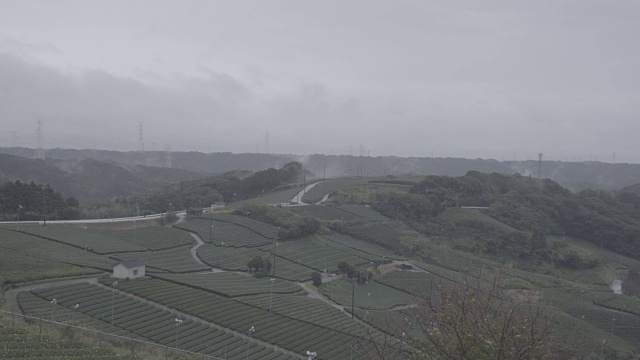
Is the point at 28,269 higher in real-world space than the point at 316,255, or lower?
higher

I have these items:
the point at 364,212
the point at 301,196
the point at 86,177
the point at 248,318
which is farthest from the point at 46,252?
the point at 86,177

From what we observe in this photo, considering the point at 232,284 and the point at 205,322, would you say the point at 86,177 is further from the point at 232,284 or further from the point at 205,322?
the point at 205,322

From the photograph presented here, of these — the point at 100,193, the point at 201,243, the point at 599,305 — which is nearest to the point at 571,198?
the point at 599,305

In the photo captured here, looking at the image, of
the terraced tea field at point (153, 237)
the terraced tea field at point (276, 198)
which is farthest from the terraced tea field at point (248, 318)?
the terraced tea field at point (276, 198)

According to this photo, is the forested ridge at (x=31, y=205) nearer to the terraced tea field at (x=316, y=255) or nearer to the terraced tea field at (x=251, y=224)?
the terraced tea field at (x=251, y=224)

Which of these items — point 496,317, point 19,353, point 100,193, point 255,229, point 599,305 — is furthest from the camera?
point 100,193

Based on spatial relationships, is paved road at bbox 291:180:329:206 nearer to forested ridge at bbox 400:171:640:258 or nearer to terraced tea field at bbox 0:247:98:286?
forested ridge at bbox 400:171:640:258

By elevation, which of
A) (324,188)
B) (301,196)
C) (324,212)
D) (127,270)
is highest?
(324,188)

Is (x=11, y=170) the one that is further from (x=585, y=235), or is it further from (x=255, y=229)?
(x=585, y=235)
